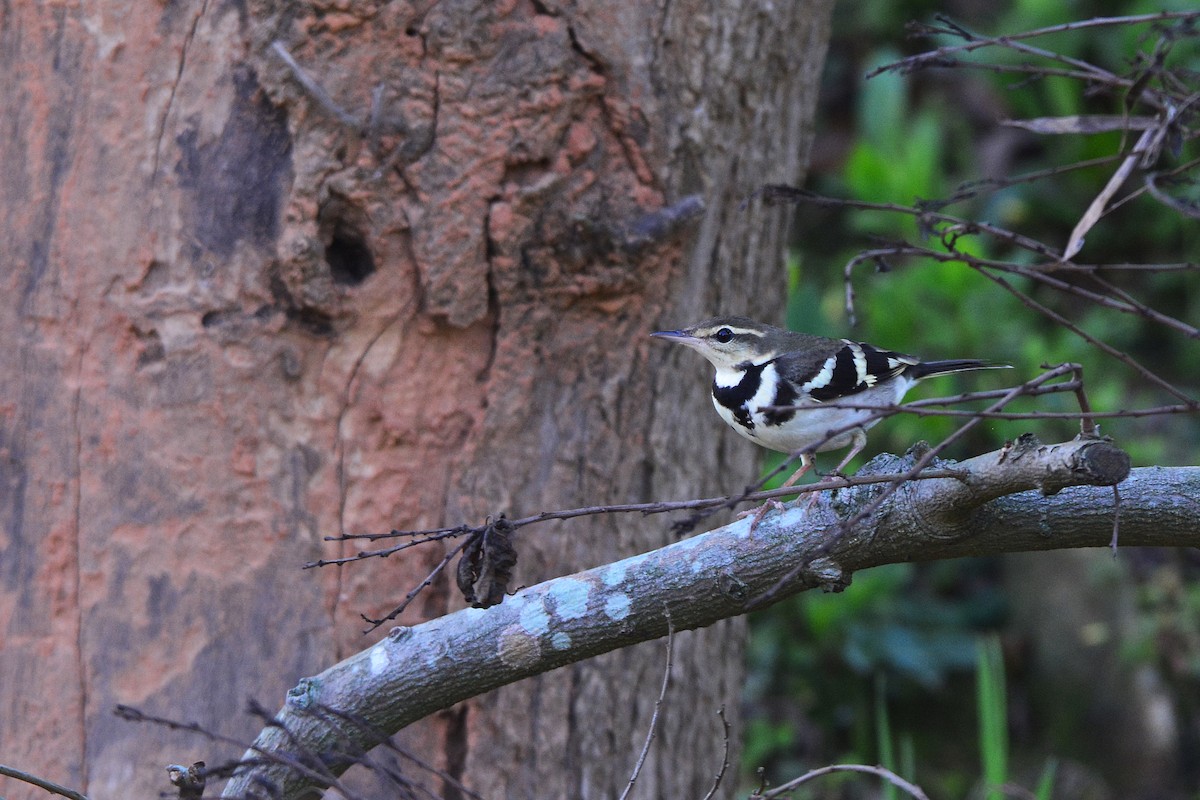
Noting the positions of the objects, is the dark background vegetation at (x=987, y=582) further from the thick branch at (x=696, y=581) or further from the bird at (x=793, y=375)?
the thick branch at (x=696, y=581)

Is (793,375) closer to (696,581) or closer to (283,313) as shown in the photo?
(696,581)

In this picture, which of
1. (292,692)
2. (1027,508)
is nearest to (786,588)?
(1027,508)

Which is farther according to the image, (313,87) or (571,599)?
(313,87)

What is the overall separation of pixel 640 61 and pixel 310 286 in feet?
3.69

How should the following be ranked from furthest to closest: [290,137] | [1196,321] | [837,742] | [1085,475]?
[1196,321]
[837,742]
[290,137]
[1085,475]

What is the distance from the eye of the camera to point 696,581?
256 centimetres

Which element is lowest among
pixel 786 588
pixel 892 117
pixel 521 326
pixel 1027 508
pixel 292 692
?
pixel 292 692

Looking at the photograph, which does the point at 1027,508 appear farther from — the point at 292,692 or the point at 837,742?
the point at 837,742

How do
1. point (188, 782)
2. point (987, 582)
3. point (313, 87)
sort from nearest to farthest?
point (188, 782) → point (313, 87) → point (987, 582)

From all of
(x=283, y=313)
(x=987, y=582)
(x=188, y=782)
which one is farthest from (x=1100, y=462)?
(x=987, y=582)

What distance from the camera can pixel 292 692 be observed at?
8.86 ft

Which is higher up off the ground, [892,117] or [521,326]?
[892,117]

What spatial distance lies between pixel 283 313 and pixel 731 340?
4.27 feet

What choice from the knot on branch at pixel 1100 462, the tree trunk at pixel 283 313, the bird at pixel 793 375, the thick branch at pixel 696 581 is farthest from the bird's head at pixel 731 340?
the knot on branch at pixel 1100 462
